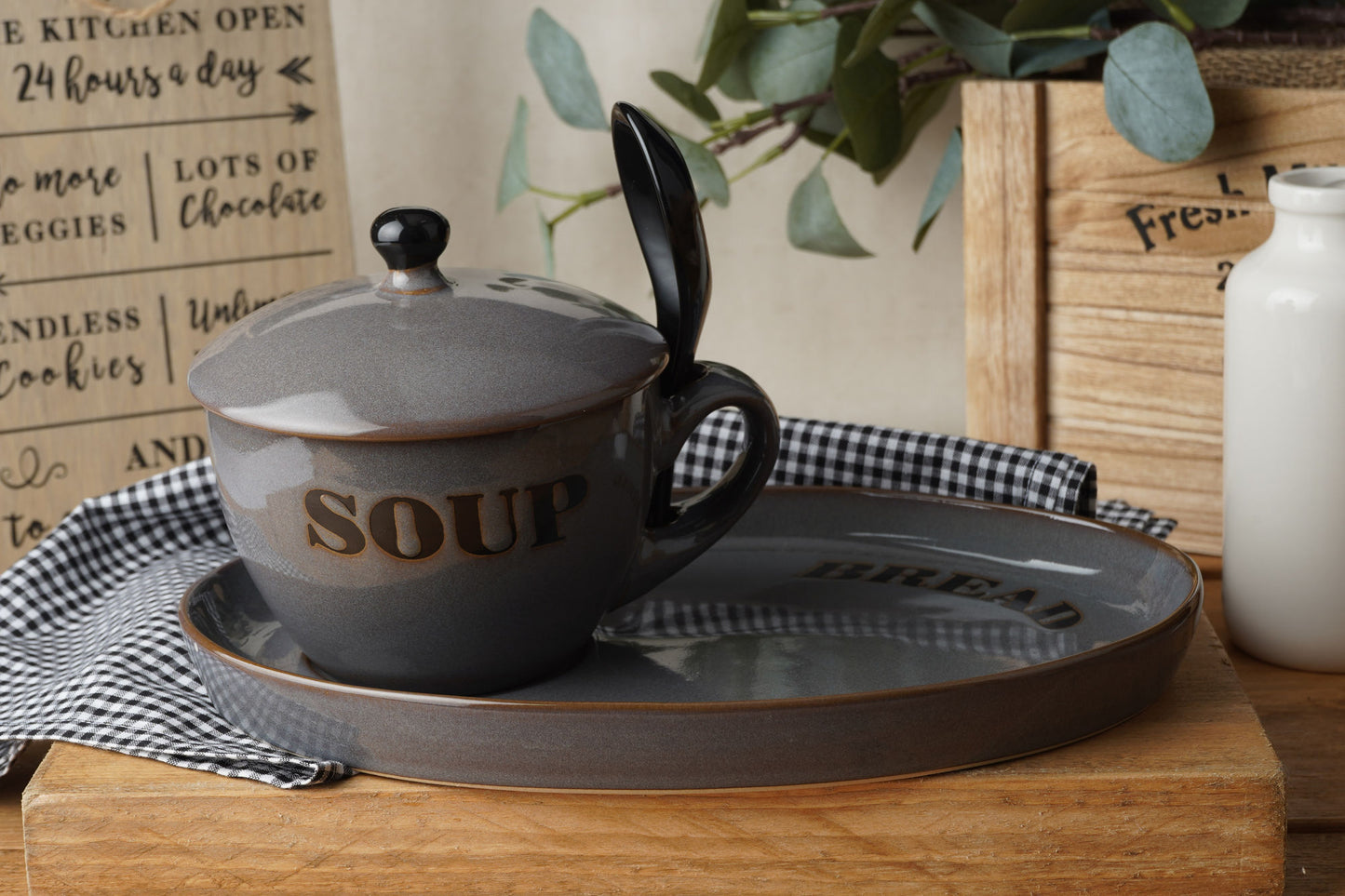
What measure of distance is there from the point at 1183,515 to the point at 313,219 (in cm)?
50

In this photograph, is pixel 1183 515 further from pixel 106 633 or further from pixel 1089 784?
pixel 106 633

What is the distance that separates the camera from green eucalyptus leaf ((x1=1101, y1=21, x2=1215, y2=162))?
56cm

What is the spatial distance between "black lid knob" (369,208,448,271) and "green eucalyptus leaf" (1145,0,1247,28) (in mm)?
389

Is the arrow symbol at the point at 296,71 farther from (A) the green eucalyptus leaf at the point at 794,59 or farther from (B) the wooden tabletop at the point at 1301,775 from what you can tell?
(B) the wooden tabletop at the point at 1301,775

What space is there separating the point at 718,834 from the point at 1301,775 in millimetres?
222

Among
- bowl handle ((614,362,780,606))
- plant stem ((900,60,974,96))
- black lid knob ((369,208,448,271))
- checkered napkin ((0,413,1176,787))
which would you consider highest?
plant stem ((900,60,974,96))

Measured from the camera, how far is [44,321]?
73cm

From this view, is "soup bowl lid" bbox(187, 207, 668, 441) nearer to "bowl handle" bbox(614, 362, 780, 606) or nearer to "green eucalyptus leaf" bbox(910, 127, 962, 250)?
"bowl handle" bbox(614, 362, 780, 606)

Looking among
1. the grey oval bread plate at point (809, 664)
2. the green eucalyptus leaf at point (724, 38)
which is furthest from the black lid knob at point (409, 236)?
the green eucalyptus leaf at point (724, 38)

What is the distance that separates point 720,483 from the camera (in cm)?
46

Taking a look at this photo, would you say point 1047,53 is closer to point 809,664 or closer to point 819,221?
point 819,221

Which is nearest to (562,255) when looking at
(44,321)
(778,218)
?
(778,218)

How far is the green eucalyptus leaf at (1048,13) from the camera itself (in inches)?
24.3

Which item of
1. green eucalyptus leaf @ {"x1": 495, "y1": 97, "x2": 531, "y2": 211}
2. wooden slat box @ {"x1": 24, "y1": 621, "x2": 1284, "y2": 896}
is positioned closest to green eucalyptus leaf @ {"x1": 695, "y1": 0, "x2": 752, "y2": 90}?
green eucalyptus leaf @ {"x1": 495, "y1": 97, "x2": 531, "y2": 211}
